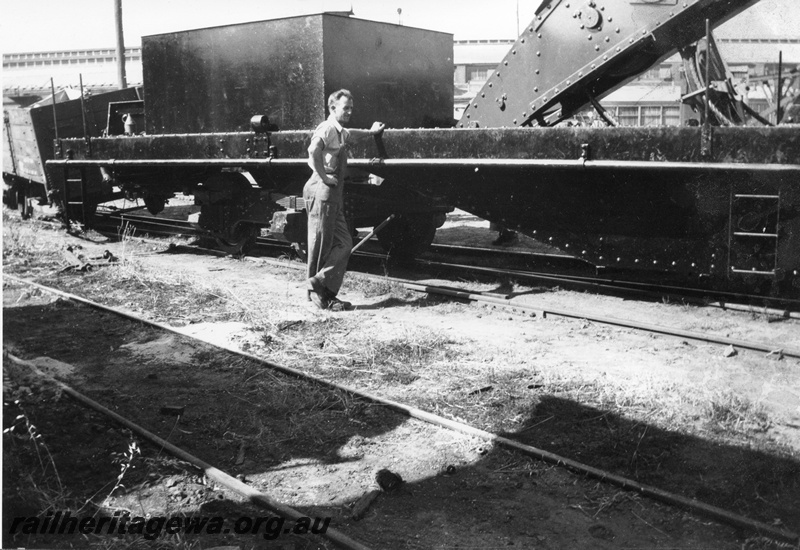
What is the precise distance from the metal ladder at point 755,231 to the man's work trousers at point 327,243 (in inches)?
135

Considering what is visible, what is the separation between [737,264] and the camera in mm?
5707

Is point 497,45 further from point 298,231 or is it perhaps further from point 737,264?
point 737,264

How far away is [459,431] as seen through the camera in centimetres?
421

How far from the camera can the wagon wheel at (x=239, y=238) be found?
10336 mm

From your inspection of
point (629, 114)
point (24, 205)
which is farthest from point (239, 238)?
point (629, 114)

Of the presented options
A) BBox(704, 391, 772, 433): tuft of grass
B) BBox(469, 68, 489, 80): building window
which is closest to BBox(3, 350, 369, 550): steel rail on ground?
BBox(704, 391, 772, 433): tuft of grass

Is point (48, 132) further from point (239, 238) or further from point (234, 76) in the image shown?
point (234, 76)

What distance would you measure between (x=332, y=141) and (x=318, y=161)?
0.22 metres

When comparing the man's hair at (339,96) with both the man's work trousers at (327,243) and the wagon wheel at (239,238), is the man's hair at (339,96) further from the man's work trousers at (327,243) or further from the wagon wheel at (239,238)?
the wagon wheel at (239,238)

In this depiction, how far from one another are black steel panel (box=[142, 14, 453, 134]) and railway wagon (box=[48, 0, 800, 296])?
1.16 metres

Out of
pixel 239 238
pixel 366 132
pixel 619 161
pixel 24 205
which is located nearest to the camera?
pixel 619 161

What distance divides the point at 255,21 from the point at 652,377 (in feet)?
19.8

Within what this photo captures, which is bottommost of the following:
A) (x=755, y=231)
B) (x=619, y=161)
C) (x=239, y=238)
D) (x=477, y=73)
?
(x=239, y=238)

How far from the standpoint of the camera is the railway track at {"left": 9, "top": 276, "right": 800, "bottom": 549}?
3.10 meters
